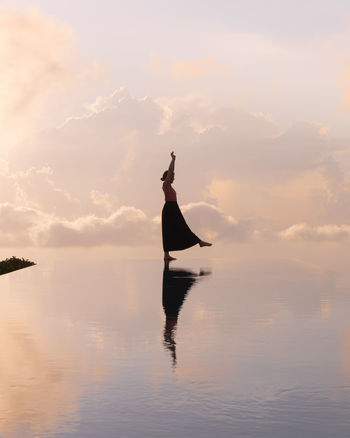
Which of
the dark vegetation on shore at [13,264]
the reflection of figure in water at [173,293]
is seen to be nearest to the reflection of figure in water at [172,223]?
the reflection of figure in water at [173,293]

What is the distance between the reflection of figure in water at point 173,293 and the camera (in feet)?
32.0

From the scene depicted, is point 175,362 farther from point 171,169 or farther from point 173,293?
point 171,169

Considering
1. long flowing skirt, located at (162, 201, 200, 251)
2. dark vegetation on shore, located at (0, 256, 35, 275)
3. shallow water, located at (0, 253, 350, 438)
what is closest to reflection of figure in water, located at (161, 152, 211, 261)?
long flowing skirt, located at (162, 201, 200, 251)

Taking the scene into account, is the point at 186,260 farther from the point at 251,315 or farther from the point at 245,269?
the point at 251,315

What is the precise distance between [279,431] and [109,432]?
1.20 m

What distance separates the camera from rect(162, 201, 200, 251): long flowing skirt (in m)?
23.1

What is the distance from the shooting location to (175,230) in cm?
2312

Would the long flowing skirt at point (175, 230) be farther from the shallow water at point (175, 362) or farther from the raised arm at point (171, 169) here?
the shallow water at point (175, 362)

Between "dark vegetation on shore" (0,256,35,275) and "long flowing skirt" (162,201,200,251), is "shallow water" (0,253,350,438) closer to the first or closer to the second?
"long flowing skirt" (162,201,200,251)

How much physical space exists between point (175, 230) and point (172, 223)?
22 cm

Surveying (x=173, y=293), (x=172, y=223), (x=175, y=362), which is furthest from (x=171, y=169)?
(x=175, y=362)

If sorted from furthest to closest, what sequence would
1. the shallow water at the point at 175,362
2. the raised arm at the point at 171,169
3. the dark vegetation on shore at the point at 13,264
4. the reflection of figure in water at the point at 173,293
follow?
the dark vegetation on shore at the point at 13,264, the raised arm at the point at 171,169, the reflection of figure in water at the point at 173,293, the shallow water at the point at 175,362

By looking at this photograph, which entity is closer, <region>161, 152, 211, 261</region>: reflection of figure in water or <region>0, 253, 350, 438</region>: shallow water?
<region>0, 253, 350, 438</region>: shallow water

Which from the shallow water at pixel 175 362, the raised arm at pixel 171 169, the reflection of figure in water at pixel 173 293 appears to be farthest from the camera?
the raised arm at pixel 171 169
